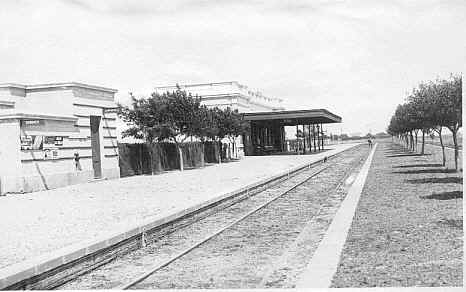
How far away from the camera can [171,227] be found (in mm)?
12945

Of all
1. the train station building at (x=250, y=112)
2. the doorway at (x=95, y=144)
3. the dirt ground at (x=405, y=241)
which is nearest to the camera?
the dirt ground at (x=405, y=241)

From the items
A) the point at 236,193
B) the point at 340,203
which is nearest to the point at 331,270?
the point at 340,203

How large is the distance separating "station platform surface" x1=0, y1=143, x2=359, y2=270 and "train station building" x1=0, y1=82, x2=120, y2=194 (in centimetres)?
89

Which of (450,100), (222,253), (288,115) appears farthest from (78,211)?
(288,115)

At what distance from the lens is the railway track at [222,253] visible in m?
7.60

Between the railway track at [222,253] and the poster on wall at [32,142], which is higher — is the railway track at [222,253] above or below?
below

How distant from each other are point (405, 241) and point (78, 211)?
31.5ft

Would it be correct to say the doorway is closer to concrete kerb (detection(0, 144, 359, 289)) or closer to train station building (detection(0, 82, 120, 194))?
train station building (detection(0, 82, 120, 194))

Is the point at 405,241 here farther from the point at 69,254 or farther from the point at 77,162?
the point at 77,162

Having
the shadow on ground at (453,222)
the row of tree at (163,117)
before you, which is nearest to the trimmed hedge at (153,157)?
the row of tree at (163,117)

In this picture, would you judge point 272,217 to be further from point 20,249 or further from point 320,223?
point 20,249

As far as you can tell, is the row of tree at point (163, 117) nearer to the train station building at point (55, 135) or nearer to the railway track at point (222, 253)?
the train station building at point (55, 135)

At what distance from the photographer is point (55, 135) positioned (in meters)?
24.4

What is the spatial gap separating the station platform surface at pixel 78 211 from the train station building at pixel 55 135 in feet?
2.93
